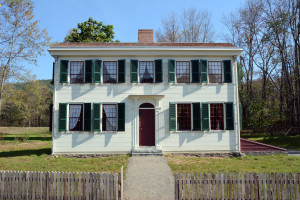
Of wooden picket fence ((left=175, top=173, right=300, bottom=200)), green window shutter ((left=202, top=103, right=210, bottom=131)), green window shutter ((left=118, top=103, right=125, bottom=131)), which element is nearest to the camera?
wooden picket fence ((left=175, top=173, right=300, bottom=200))

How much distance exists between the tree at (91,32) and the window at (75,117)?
17.3 meters

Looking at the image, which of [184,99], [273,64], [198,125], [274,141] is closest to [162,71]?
[184,99]

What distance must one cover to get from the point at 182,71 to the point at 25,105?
34.9 meters

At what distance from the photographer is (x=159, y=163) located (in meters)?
10.7

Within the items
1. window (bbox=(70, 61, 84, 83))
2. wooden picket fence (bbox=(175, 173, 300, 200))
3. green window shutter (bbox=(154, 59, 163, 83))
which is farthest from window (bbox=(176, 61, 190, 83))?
wooden picket fence (bbox=(175, 173, 300, 200))

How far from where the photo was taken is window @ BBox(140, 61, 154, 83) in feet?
44.1

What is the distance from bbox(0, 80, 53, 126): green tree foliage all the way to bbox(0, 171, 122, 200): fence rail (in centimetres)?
2420

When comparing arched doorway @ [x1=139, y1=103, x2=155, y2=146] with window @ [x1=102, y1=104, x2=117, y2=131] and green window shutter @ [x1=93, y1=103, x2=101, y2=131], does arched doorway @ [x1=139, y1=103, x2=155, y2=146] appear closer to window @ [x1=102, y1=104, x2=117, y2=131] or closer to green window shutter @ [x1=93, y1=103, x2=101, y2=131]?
window @ [x1=102, y1=104, x2=117, y2=131]

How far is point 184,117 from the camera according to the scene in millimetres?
13266

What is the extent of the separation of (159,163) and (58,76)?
27.2ft

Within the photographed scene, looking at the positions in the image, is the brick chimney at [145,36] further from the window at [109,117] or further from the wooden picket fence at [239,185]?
the wooden picket fence at [239,185]

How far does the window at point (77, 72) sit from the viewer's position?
13.3 metres

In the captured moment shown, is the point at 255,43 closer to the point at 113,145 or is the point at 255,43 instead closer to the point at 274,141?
the point at 274,141

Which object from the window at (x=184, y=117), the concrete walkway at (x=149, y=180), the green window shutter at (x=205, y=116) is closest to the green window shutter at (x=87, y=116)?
the concrete walkway at (x=149, y=180)
